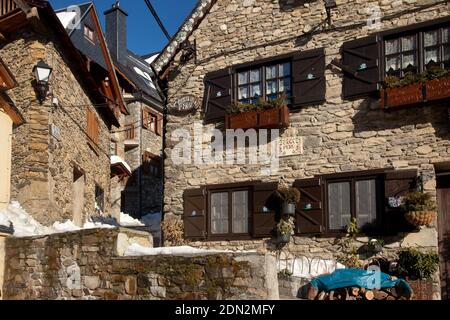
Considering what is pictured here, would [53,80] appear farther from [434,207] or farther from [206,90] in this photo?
[434,207]

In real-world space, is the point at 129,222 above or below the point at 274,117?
below

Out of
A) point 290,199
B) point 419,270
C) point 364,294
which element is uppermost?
point 290,199

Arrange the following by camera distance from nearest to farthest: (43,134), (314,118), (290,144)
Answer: (314,118), (290,144), (43,134)

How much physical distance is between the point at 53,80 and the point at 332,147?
277 inches

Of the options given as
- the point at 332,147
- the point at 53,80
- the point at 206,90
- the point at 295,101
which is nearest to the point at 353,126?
the point at 332,147

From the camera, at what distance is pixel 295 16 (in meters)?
12.9

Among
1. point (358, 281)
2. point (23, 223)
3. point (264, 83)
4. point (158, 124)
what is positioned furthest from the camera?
point (158, 124)

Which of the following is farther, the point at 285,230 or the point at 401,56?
the point at 285,230

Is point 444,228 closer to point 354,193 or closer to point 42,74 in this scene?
point 354,193

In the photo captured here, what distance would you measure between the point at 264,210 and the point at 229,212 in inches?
36.0

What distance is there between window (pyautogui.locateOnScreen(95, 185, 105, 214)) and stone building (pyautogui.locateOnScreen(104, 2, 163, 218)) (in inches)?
186

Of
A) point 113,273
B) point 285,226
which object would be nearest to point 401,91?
point 285,226

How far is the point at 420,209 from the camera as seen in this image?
1035 centimetres
